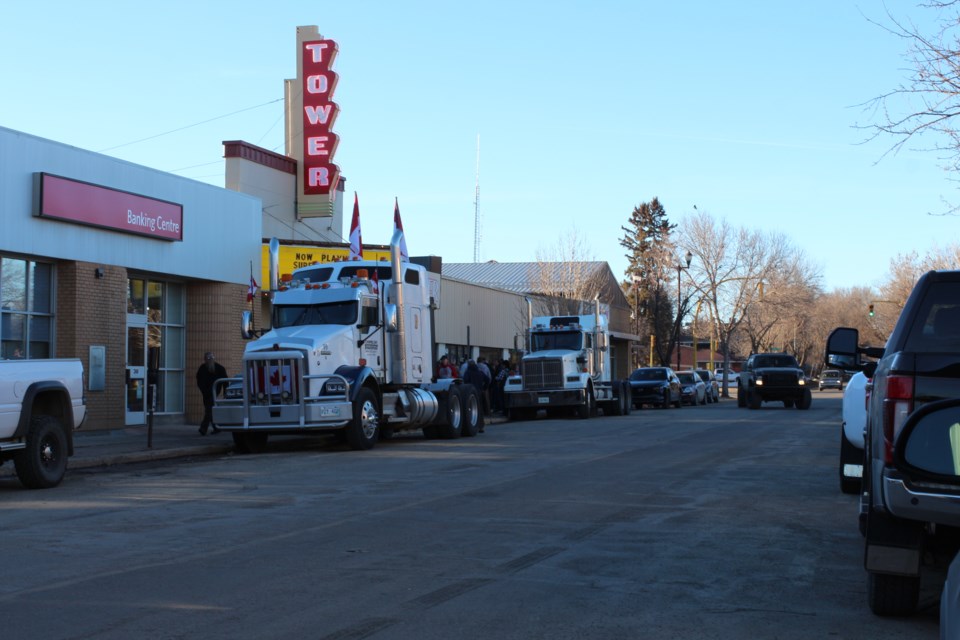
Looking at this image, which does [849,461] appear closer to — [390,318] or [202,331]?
[390,318]

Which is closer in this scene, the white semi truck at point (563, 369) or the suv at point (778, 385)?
the white semi truck at point (563, 369)

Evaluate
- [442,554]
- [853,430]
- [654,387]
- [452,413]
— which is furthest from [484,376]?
[442,554]

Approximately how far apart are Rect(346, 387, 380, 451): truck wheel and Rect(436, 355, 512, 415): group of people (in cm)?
465

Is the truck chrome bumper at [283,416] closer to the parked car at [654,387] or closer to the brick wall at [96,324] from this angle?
the brick wall at [96,324]

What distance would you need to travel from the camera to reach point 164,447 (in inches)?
752

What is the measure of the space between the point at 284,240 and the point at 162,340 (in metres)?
4.97

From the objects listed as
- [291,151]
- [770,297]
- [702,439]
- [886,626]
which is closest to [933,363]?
[886,626]

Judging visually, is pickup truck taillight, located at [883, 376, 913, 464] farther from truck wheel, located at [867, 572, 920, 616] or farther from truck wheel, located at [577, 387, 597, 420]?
truck wheel, located at [577, 387, 597, 420]

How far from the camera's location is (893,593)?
621cm

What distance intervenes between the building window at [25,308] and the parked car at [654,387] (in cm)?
2545

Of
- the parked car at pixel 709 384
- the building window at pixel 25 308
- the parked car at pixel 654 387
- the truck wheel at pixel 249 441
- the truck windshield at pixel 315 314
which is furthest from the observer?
the parked car at pixel 709 384

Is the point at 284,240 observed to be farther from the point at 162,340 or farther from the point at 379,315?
the point at 379,315

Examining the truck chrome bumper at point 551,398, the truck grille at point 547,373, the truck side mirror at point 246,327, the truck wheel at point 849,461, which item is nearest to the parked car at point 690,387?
the truck chrome bumper at point 551,398

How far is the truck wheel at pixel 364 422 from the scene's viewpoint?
18.8 meters
